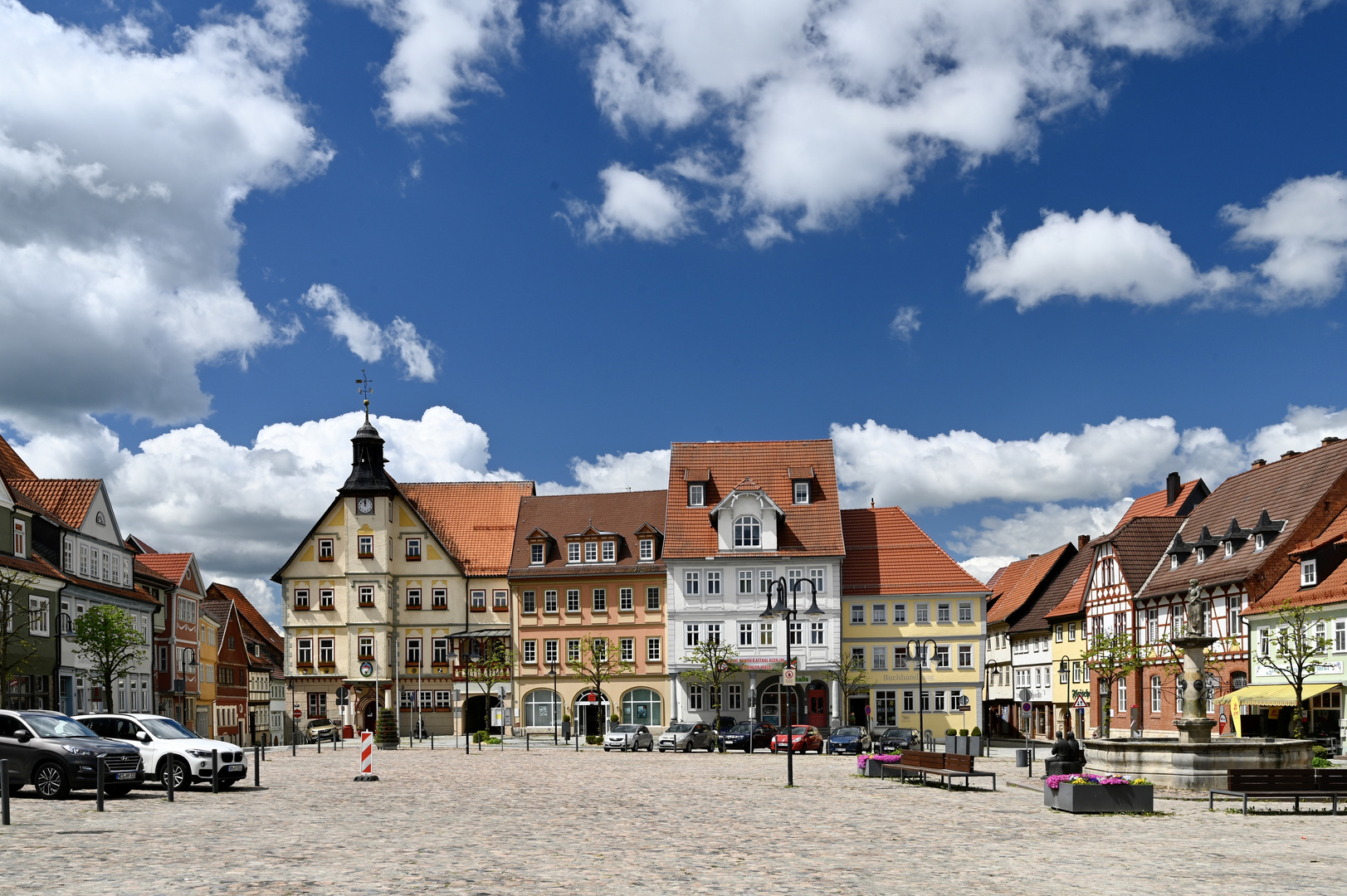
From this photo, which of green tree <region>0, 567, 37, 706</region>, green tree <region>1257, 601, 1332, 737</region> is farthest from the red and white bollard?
green tree <region>1257, 601, 1332, 737</region>

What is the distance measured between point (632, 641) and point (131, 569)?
26777 millimetres

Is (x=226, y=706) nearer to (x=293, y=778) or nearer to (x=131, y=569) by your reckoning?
(x=131, y=569)

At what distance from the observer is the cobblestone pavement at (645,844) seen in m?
14.5

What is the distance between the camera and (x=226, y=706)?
79438 millimetres

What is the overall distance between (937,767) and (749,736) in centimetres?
2545

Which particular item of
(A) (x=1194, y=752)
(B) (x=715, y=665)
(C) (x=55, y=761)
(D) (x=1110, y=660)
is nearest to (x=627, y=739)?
(B) (x=715, y=665)

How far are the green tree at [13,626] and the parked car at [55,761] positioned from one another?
53.2 feet

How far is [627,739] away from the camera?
56656 mm

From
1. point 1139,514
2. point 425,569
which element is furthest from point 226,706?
point 1139,514

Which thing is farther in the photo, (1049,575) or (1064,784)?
(1049,575)

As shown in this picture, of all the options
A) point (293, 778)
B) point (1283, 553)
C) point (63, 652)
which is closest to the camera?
point (293, 778)

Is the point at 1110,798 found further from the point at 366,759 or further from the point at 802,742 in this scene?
the point at 802,742

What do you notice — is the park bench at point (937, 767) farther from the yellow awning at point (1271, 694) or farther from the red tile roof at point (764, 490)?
the red tile roof at point (764, 490)

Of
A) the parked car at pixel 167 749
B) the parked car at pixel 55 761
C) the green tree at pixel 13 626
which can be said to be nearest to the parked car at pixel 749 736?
the green tree at pixel 13 626
